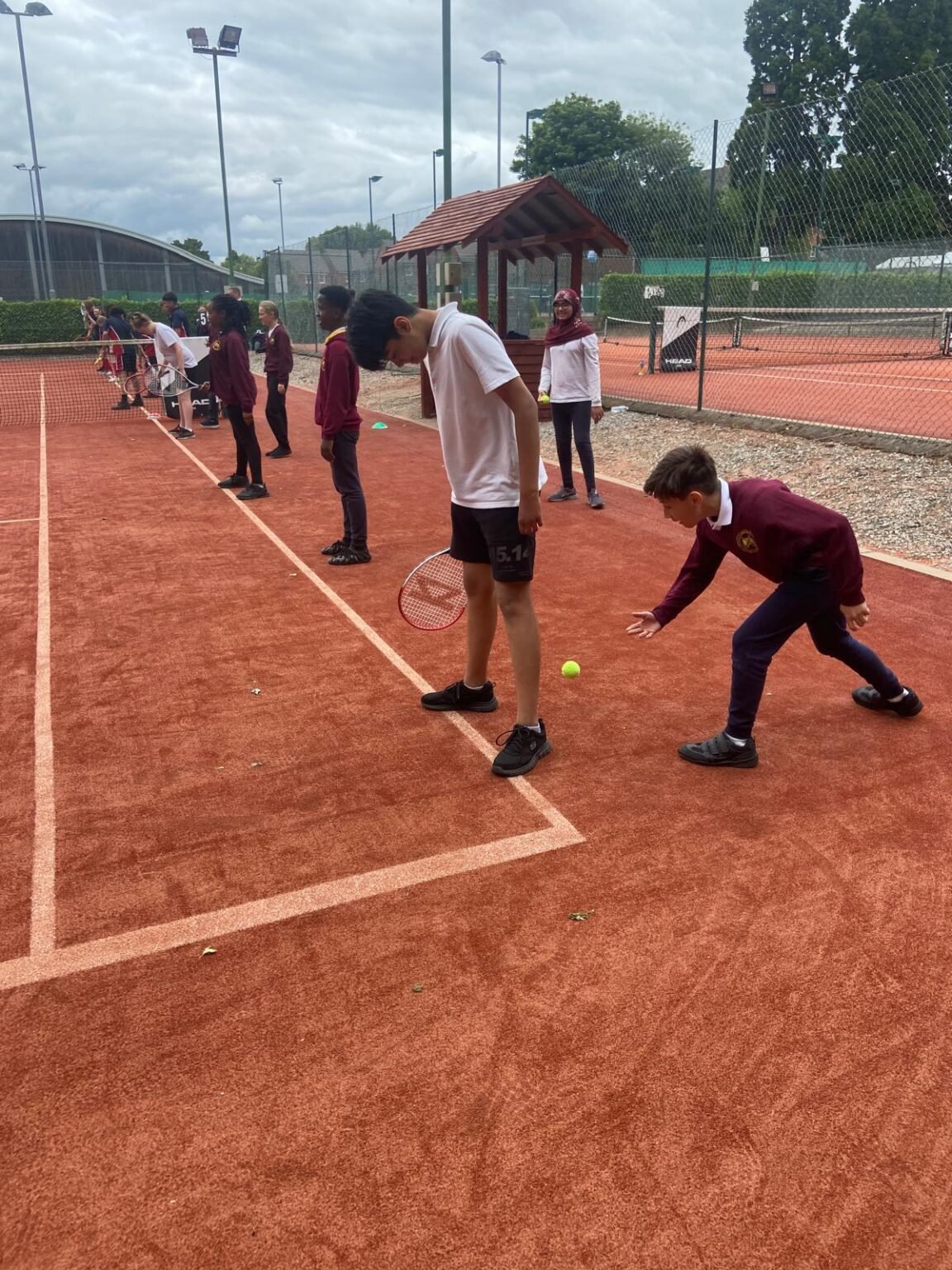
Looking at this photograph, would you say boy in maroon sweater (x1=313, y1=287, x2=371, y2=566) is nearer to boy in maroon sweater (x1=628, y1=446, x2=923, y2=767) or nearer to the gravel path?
the gravel path

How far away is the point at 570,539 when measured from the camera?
26.5 feet

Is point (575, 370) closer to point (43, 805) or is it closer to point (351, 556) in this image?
point (351, 556)

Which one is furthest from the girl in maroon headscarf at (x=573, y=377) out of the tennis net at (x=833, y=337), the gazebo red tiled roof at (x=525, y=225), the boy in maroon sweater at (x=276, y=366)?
the tennis net at (x=833, y=337)

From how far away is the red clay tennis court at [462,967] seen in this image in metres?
2.07

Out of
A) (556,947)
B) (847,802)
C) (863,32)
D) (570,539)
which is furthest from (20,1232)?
(863,32)

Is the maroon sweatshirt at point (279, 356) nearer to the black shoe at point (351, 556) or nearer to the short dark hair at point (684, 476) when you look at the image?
the black shoe at point (351, 556)

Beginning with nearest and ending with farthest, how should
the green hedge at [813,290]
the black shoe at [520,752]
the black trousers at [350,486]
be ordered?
the black shoe at [520,752] → the black trousers at [350,486] → the green hedge at [813,290]

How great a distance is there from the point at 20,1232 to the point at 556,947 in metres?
1.56

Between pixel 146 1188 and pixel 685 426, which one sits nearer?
pixel 146 1188

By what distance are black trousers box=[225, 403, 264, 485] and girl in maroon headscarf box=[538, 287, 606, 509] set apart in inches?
121

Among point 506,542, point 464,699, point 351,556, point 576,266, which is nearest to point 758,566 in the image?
point 506,542

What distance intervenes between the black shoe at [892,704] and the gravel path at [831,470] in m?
3.01

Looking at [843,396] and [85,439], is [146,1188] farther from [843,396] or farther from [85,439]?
[843,396]

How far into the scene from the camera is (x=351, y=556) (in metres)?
7.37
